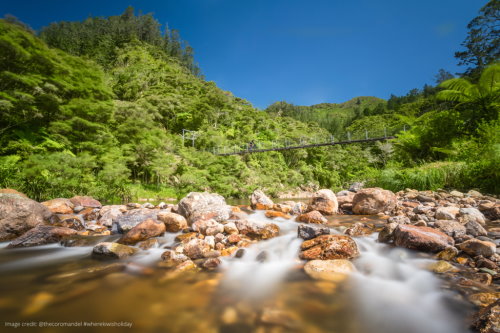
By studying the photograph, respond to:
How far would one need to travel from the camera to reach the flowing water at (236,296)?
1.59 metres

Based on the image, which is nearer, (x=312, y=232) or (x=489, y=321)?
(x=489, y=321)

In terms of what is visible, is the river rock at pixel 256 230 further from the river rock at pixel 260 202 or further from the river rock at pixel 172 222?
the river rock at pixel 260 202

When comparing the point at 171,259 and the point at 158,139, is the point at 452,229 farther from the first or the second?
the point at 158,139

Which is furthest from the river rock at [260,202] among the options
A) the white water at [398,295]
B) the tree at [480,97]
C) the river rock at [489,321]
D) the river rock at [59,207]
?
the tree at [480,97]

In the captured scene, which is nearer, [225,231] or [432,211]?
[225,231]

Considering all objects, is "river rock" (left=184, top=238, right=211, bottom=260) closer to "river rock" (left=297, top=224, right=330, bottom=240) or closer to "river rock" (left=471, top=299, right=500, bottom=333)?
"river rock" (left=297, top=224, right=330, bottom=240)

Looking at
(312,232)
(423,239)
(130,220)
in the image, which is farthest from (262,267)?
(130,220)

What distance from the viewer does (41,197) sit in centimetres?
816

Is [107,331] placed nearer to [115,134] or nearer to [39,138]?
[39,138]

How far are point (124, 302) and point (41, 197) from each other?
9368 millimetres

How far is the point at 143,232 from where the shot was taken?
3746 mm

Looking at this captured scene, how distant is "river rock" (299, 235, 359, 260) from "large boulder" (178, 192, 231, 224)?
91.5 inches

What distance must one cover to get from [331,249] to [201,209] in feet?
10.3

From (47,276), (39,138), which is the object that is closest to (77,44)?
(39,138)
